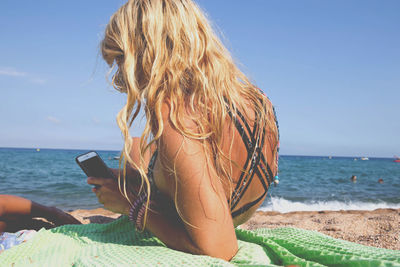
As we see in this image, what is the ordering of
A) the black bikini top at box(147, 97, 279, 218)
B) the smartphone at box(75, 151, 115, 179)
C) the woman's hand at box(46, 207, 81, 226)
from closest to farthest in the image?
1. the black bikini top at box(147, 97, 279, 218)
2. the smartphone at box(75, 151, 115, 179)
3. the woman's hand at box(46, 207, 81, 226)

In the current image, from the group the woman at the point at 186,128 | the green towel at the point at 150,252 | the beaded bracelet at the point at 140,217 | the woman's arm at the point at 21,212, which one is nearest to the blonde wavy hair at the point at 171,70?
the woman at the point at 186,128

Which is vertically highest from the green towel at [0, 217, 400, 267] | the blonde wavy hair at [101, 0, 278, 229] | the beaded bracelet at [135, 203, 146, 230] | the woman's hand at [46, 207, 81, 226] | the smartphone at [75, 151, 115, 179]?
the blonde wavy hair at [101, 0, 278, 229]

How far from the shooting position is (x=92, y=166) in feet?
6.58

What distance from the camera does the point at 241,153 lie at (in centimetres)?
166

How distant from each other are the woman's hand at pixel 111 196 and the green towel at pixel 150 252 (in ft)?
0.66

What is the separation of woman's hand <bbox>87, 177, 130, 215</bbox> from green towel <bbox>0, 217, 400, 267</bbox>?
7.9 inches

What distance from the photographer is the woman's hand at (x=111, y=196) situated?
1715 millimetres

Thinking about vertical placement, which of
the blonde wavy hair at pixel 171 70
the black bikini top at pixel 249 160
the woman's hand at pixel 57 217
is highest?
the blonde wavy hair at pixel 171 70

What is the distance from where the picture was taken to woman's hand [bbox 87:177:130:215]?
1.71 m

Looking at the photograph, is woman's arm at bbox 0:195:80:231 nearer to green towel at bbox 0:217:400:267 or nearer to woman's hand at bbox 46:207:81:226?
woman's hand at bbox 46:207:81:226

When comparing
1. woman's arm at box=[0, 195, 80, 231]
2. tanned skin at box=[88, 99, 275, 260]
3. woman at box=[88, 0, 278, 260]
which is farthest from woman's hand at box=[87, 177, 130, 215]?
woman's arm at box=[0, 195, 80, 231]

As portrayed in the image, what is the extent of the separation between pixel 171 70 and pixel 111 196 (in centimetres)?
81

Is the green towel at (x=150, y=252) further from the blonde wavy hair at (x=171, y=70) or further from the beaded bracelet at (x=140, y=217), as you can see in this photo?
the blonde wavy hair at (x=171, y=70)

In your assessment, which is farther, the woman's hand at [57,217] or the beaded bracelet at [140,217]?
the woman's hand at [57,217]
